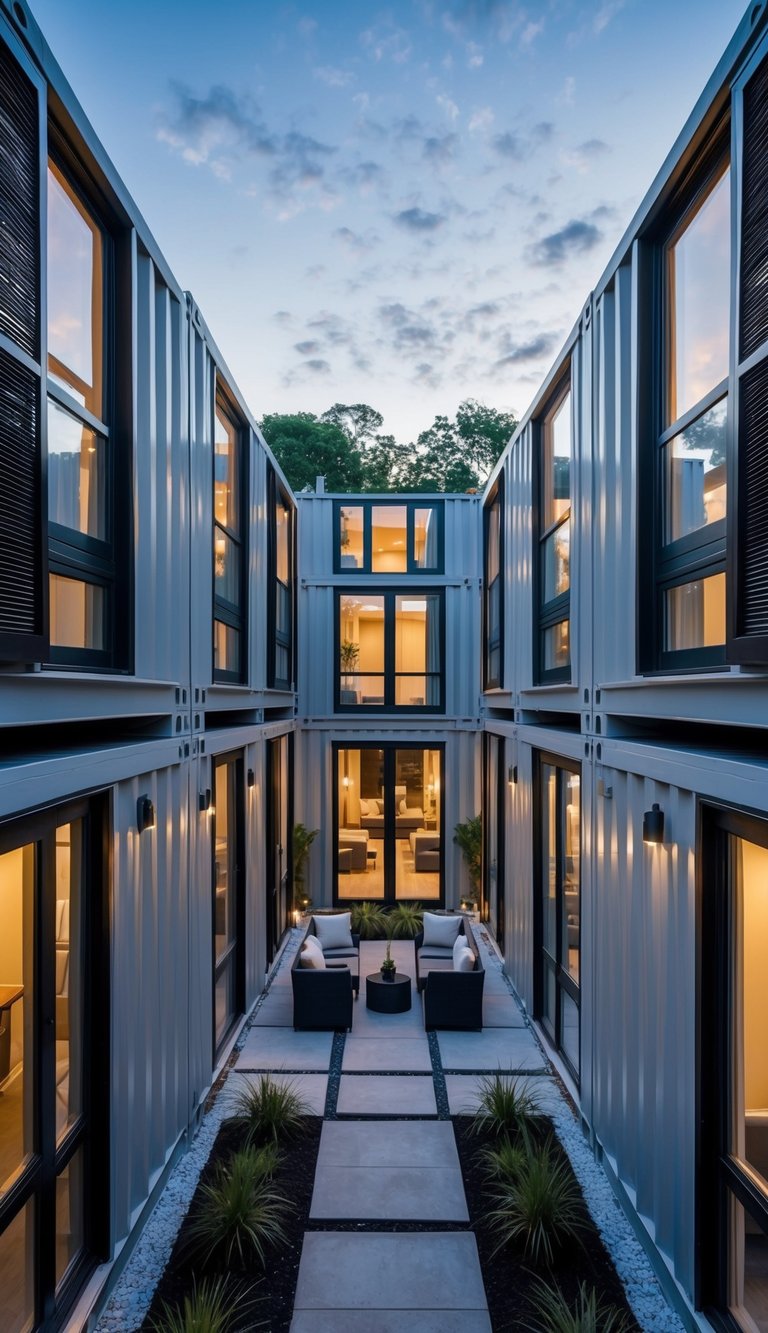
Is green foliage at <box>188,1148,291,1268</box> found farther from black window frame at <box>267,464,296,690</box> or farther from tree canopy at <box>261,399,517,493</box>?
tree canopy at <box>261,399,517,493</box>

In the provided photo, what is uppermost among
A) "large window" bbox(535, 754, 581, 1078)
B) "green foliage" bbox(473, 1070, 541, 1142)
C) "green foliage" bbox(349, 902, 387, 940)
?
"large window" bbox(535, 754, 581, 1078)

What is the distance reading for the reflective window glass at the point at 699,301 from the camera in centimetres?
347

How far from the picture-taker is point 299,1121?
5480 mm

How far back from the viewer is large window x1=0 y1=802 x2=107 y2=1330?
2.92m

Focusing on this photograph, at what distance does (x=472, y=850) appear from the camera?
1141 centimetres

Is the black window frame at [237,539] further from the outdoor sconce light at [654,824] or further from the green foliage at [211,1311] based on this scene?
the green foliage at [211,1311]

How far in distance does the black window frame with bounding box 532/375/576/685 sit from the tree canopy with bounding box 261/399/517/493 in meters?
18.1

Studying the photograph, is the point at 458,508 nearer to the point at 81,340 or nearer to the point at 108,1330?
the point at 81,340

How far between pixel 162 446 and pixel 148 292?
89 centimetres

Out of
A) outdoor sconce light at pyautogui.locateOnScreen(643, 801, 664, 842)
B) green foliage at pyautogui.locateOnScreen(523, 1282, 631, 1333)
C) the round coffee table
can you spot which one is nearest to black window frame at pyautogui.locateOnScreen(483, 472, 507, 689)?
the round coffee table

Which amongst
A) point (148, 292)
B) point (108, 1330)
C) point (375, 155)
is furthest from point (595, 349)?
point (375, 155)

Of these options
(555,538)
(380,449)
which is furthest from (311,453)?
(555,538)

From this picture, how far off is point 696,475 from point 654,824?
6.08 ft

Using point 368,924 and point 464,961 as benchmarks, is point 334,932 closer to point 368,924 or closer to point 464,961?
point 368,924
